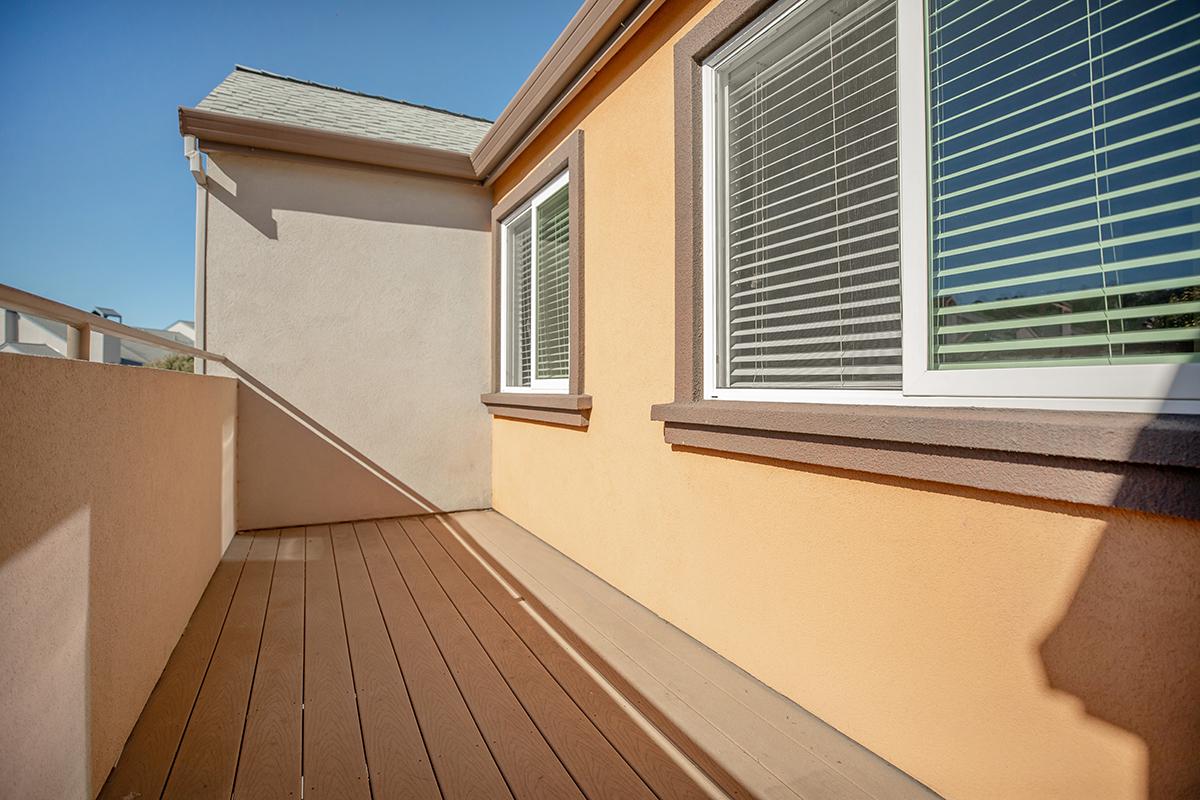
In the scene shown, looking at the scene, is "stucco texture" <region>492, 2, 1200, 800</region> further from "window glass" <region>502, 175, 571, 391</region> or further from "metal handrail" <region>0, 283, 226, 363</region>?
"metal handrail" <region>0, 283, 226, 363</region>

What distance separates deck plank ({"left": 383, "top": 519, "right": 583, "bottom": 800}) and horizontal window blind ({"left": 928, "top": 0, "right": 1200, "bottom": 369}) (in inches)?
61.6

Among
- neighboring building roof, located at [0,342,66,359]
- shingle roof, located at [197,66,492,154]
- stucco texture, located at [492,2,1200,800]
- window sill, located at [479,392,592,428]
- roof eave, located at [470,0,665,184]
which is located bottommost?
stucco texture, located at [492,2,1200,800]

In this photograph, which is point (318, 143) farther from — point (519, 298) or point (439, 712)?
point (439, 712)

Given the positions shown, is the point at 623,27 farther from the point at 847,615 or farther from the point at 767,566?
the point at 847,615

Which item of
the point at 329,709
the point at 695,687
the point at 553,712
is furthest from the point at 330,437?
the point at 695,687

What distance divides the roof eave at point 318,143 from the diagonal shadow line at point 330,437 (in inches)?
63.3

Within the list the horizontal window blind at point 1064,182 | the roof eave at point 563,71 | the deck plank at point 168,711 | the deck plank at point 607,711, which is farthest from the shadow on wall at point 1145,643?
the roof eave at point 563,71

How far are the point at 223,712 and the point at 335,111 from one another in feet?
16.0

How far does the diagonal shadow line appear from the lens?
14.6ft

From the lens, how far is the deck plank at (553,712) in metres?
1.62

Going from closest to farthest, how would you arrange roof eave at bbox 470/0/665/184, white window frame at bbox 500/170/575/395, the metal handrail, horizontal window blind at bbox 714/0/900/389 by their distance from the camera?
the metal handrail < horizontal window blind at bbox 714/0/900/389 < roof eave at bbox 470/0/665/184 < white window frame at bbox 500/170/575/395

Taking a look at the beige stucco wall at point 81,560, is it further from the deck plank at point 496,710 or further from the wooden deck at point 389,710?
the deck plank at point 496,710

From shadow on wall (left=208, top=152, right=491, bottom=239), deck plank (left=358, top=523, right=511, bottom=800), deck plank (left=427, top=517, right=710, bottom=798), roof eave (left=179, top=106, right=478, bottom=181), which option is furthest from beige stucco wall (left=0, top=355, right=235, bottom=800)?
roof eave (left=179, top=106, right=478, bottom=181)

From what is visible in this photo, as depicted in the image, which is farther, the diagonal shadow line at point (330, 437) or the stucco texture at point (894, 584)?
the diagonal shadow line at point (330, 437)
